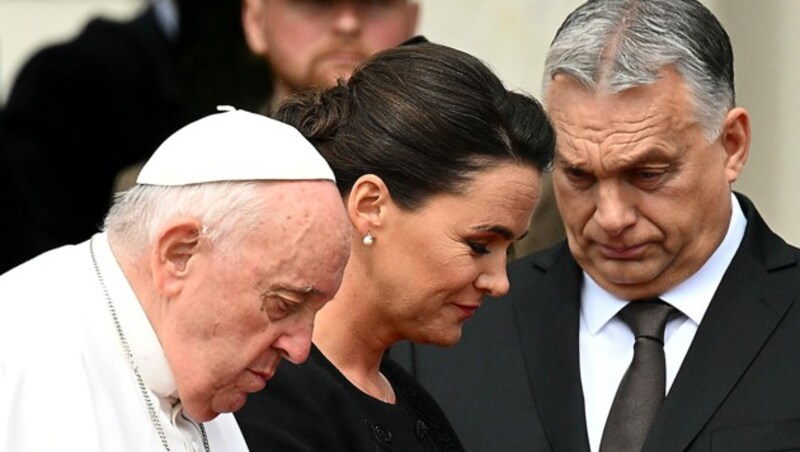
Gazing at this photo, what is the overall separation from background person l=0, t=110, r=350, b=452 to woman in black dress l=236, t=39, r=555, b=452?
536 millimetres

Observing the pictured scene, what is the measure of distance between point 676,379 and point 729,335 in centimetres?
16

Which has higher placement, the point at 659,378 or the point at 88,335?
the point at 88,335

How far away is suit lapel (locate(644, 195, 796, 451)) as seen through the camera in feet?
14.5

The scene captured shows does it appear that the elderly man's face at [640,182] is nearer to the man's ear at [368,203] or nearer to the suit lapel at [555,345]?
the suit lapel at [555,345]

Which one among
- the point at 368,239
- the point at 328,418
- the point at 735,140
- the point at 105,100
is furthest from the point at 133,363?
the point at 105,100

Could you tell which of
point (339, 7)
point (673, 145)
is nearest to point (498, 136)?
point (673, 145)

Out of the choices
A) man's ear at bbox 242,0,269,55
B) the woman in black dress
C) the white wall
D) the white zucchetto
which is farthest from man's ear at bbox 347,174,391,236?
the white wall

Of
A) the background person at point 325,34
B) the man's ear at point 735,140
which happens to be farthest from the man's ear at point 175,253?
the background person at point 325,34

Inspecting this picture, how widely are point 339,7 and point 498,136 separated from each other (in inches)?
70.2

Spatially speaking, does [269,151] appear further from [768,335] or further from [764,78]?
[764,78]

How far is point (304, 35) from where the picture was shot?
5652 millimetres

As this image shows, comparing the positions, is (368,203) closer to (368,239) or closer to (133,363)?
(368,239)

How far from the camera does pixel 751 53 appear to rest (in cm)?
668

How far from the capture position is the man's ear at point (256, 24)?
19.1 feet
